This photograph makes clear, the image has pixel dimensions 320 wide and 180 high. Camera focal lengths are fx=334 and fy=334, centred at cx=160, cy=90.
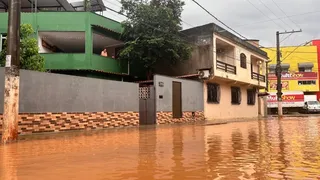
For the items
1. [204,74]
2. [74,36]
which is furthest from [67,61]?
[204,74]

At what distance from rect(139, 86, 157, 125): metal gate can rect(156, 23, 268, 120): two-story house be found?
610 cm

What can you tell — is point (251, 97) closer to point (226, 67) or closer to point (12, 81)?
point (226, 67)

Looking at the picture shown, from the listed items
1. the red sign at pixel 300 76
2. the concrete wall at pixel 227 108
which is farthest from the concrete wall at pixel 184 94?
the red sign at pixel 300 76

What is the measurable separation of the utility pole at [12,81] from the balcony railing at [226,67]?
1710cm

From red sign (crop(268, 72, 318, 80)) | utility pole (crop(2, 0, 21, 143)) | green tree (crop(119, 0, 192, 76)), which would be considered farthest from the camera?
red sign (crop(268, 72, 318, 80))

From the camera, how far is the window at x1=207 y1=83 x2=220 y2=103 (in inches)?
984

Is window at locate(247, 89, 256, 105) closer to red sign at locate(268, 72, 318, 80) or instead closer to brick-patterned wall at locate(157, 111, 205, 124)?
brick-patterned wall at locate(157, 111, 205, 124)

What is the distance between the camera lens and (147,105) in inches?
729

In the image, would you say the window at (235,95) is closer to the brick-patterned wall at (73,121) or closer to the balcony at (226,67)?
the balcony at (226,67)

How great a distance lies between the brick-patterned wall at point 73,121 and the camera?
12.2 meters

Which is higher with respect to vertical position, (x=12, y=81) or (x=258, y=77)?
(x=258, y=77)

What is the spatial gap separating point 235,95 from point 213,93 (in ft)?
15.2

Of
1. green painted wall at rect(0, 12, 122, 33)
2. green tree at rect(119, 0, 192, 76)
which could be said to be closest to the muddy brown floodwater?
green painted wall at rect(0, 12, 122, 33)

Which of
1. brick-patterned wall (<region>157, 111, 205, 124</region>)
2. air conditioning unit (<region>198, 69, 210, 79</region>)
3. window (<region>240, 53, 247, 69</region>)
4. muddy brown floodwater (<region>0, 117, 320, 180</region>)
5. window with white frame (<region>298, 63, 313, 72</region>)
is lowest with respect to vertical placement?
muddy brown floodwater (<region>0, 117, 320, 180</region>)
